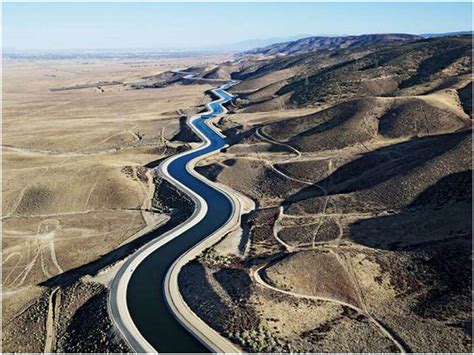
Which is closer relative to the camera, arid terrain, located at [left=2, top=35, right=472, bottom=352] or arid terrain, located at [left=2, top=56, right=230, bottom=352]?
arid terrain, located at [left=2, top=35, right=472, bottom=352]

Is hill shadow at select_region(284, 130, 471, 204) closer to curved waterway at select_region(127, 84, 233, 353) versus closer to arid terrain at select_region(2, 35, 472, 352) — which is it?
arid terrain at select_region(2, 35, 472, 352)

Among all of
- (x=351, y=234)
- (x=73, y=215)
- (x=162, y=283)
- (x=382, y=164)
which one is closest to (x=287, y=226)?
(x=351, y=234)

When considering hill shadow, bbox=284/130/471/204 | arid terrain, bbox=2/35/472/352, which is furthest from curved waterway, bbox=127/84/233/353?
hill shadow, bbox=284/130/471/204

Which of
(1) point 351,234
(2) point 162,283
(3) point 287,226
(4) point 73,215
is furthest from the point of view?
(4) point 73,215

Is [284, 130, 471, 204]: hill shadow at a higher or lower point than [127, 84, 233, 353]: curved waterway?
higher

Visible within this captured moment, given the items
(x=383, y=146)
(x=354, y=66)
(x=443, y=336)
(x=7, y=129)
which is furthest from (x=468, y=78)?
(x=7, y=129)

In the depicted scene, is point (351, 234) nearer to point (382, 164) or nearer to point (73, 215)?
point (382, 164)

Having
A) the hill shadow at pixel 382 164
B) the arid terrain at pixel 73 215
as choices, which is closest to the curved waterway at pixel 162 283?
the arid terrain at pixel 73 215
